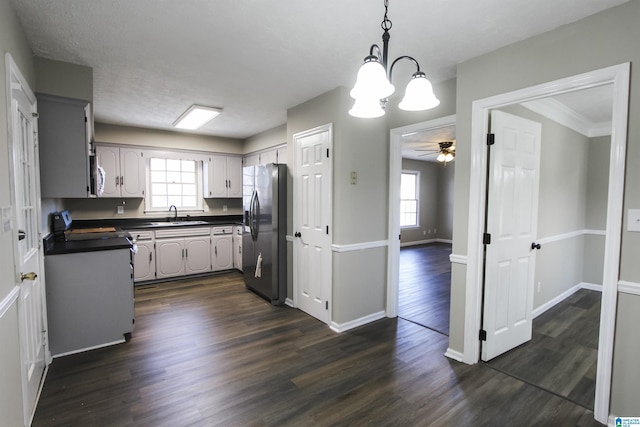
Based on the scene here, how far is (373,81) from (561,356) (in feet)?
9.96

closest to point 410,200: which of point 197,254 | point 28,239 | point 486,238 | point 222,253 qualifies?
point 222,253

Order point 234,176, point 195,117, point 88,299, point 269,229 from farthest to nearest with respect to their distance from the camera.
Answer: point 234,176 < point 195,117 < point 269,229 < point 88,299

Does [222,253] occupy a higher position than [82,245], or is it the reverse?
[82,245]

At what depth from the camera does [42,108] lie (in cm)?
250

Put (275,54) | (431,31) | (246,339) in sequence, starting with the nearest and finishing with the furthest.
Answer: (431,31) < (275,54) < (246,339)

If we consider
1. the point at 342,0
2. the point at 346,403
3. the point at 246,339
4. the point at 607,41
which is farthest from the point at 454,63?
the point at 246,339

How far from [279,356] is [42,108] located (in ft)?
9.41

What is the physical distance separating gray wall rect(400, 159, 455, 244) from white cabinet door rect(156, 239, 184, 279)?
6.14m

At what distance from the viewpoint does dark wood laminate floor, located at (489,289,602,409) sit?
2.30 m

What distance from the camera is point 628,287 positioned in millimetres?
1808

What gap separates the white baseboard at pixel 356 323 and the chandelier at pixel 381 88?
2.39 m

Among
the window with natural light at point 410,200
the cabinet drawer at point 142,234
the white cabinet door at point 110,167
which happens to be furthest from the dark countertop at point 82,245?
the window with natural light at point 410,200

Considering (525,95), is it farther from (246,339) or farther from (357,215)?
(246,339)

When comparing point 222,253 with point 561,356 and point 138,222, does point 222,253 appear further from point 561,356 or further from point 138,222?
point 561,356
